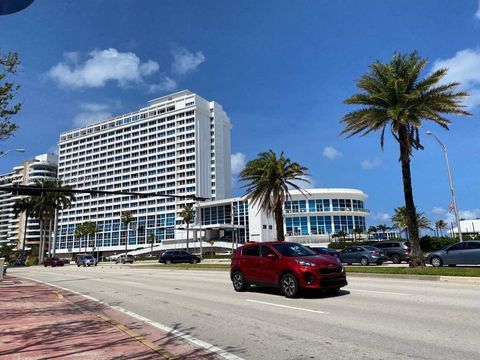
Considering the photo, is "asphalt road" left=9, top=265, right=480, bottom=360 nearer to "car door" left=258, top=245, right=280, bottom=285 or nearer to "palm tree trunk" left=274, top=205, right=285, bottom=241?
"car door" left=258, top=245, right=280, bottom=285

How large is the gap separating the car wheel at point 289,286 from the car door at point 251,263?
1341 mm

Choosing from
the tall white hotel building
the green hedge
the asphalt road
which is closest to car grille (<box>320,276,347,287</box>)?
the asphalt road

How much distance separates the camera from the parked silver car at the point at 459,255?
22.3 meters

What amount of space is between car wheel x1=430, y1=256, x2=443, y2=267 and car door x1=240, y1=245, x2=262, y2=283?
46.5 feet

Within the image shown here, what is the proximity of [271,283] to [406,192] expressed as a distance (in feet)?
46.1

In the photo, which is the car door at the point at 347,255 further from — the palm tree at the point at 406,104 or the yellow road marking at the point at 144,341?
the yellow road marking at the point at 144,341

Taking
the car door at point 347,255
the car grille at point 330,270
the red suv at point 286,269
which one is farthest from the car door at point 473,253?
the car grille at point 330,270

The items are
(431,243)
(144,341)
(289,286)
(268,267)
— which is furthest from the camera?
(431,243)

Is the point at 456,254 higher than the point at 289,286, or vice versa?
the point at 456,254

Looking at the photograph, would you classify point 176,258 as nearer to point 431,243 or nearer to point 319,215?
point 431,243

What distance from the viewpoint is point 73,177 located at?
183 m

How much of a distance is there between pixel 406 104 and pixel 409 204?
5759 mm

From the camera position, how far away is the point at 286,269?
1289 centimetres

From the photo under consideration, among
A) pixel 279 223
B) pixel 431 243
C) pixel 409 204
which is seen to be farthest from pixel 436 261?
pixel 431 243
